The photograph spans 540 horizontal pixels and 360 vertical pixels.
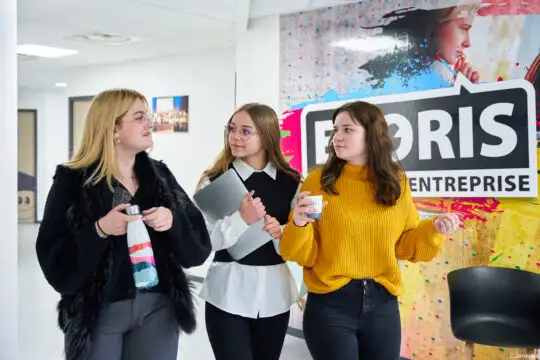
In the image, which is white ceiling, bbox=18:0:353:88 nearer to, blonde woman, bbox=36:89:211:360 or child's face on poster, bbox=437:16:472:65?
child's face on poster, bbox=437:16:472:65

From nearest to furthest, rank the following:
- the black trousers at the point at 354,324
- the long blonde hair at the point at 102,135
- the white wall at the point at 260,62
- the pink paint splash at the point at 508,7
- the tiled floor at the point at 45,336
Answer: the long blonde hair at the point at 102,135
the black trousers at the point at 354,324
the pink paint splash at the point at 508,7
the tiled floor at the point at 45,336
the white wall at the point at 260,62

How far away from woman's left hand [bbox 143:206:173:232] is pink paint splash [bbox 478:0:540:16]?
2646 mm

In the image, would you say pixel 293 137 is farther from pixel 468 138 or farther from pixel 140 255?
pixel 140 255

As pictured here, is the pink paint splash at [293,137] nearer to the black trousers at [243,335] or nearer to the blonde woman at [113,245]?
the black trousers at [243,335]

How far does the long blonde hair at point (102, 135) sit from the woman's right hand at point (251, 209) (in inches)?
22.1

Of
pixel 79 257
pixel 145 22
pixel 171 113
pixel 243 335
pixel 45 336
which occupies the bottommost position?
pixel 45 336

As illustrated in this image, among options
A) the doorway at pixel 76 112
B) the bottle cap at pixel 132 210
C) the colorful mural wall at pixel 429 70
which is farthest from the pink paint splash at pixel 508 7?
the doorway at pixel 76 112

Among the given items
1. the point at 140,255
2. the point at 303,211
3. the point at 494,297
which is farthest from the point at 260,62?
the point at 140,255

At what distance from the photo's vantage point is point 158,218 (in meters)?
1.79

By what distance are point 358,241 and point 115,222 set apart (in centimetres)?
90

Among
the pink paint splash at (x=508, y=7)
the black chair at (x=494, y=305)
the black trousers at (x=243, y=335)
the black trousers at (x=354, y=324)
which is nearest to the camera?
the black trousers at (x=354, y=324)

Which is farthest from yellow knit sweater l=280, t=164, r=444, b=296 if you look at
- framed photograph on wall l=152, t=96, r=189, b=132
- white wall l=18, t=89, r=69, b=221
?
white wall l=18, t=89, r=69, b=221

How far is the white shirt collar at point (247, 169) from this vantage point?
7.80 feet

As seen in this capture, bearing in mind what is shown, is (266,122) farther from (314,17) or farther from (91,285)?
(314,17)
